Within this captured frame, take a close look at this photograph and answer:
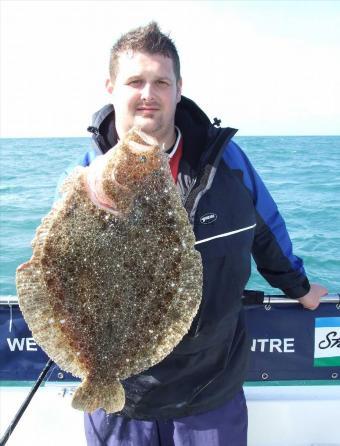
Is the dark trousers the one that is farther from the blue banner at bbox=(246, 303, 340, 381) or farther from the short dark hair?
the short dark hair

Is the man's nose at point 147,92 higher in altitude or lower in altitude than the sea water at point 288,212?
higher

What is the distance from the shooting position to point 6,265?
380 inches

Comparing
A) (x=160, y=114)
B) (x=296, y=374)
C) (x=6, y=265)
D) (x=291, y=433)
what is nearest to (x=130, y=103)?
(x=160, y=114)

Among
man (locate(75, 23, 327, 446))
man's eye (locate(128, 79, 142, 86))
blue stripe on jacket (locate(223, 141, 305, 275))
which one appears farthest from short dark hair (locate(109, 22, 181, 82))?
blue stripe on jacket (locate(223, 141, 305, 275))

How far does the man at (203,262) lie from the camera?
2285 millimetres

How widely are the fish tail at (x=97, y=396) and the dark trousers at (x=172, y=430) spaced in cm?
61

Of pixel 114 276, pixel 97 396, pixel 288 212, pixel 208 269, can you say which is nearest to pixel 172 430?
pixel 97 396

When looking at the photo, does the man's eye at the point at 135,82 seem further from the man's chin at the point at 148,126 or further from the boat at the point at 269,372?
the boat at the point at 269,372

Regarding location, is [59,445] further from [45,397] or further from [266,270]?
[266,270]

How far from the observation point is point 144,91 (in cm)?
217

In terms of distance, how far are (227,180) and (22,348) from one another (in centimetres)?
204

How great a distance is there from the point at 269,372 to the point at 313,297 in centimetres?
72

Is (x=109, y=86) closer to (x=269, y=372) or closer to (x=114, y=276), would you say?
(x=114, y=276)

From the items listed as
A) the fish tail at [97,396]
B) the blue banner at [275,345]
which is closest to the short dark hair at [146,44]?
the fish tail at [97,396]
